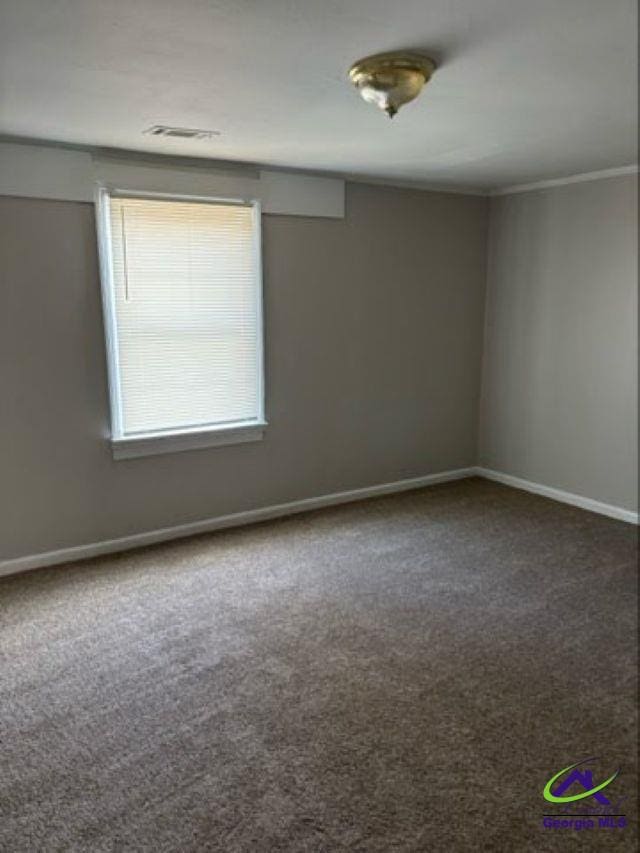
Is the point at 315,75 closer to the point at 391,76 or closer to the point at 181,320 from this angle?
the point at 391,76

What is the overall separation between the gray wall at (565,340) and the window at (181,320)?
1809mm

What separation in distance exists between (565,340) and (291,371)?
67.9 inches

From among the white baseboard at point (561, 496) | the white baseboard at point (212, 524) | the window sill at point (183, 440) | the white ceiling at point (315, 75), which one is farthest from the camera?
the white baseboard at point (561, 496)

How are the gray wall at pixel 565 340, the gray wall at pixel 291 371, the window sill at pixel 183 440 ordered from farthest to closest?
the gray wall at pixel 565 340
the window sill at pixel 183 440
the gray wall at pixel 291 371

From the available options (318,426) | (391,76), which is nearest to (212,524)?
(318,426)

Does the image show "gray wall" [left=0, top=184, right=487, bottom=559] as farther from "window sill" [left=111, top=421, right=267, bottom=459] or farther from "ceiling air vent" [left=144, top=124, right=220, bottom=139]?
"ceiling air vent" [left=144, top=124, right=220, bottom=139]

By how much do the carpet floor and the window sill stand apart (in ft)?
1.70

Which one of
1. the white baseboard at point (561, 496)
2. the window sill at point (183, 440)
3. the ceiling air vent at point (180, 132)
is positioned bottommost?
the white baseboard at point (561, 496)

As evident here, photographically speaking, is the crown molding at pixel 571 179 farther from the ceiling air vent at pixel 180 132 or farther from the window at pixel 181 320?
the ceiling air vent at pixel 180 132

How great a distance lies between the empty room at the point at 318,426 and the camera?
1677mm

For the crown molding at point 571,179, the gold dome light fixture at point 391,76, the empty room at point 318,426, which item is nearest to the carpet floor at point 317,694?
the empty room at point 318,426

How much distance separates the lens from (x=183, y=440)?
3426 mm

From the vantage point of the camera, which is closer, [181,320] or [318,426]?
[181,320]

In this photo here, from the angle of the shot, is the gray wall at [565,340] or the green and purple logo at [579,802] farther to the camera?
the gray wall at [565,340]
